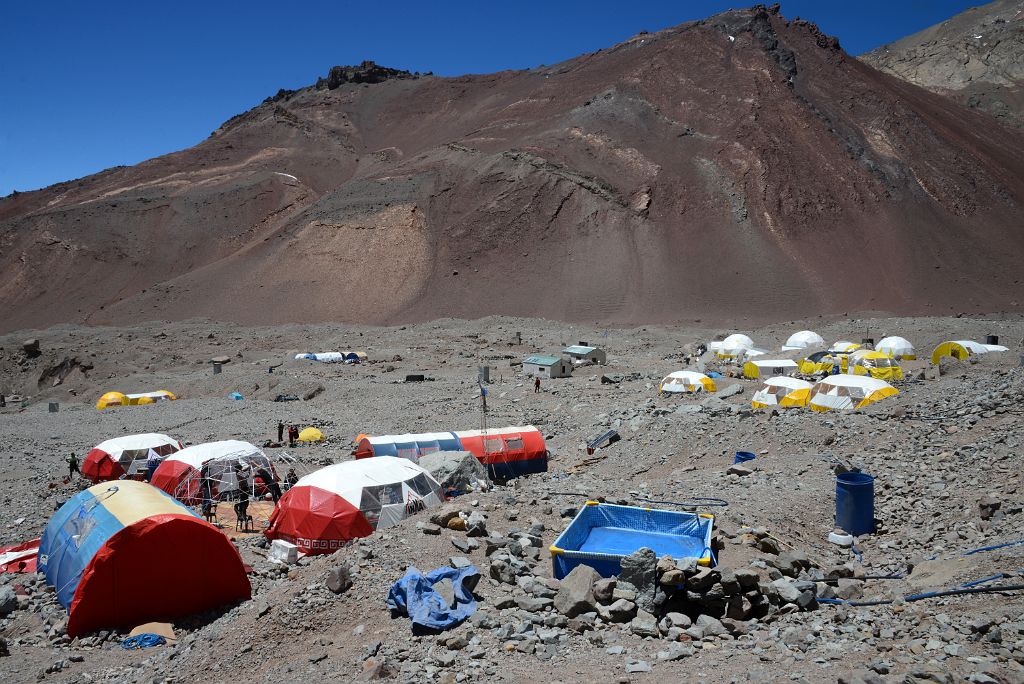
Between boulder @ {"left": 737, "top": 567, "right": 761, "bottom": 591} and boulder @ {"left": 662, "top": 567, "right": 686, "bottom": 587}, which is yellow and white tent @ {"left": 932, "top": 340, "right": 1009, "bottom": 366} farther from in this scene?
boulder @ {"left": 662, "top": 567, "right": 686, "bottom": 587}

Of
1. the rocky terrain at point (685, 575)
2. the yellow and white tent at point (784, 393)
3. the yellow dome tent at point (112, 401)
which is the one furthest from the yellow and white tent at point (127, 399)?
the yellow and white tent at point (784, 393)

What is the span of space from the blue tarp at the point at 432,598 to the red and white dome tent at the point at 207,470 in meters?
8.92

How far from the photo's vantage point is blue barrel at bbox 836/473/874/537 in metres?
9.63

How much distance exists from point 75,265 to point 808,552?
73.0 meters

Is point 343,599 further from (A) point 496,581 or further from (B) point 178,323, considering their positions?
(B) point 178,323

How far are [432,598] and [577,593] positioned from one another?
1.44 m

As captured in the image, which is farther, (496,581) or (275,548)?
(275,548)

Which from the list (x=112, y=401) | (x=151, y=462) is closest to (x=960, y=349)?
(x=151, y=462)

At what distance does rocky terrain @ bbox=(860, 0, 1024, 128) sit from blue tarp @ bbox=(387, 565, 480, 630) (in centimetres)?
10850

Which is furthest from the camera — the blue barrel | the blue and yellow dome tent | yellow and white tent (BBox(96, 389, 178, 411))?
yellow and white tent (BBox(96, 389, 178, 411))

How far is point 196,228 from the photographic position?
72.9 metres

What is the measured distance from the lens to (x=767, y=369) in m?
27.7

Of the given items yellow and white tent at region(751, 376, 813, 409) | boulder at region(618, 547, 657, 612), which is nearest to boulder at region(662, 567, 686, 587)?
boulder at region(618, 547, 657, 612)

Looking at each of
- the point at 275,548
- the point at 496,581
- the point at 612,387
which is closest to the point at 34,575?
the point at 275,548
